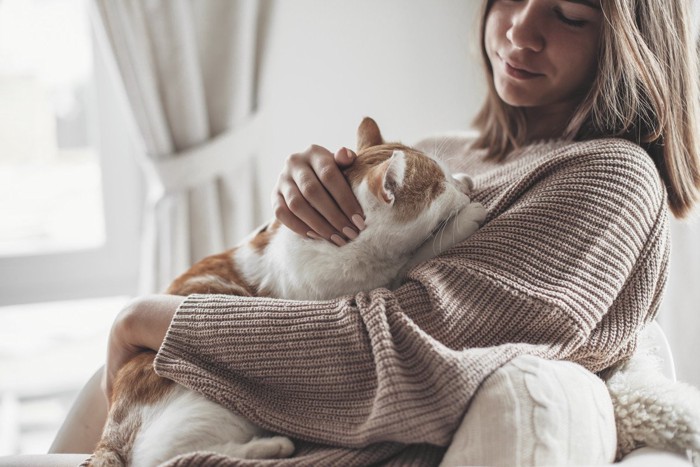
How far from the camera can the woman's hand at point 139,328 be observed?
104 centimetres

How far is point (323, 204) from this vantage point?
1054 millimetres

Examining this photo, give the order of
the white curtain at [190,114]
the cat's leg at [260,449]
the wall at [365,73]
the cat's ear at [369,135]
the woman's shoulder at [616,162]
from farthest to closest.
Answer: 1. the wall at [365,73]
2. the white curtain at [190,114]
3. the cat's ear at [369,135]
4. the woman's shoulder at [616,162]
5. the cat's leg at [260,449]

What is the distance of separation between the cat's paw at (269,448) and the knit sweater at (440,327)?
Answer: 0.02m

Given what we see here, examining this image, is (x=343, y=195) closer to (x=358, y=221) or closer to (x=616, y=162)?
(x=358, y=221)

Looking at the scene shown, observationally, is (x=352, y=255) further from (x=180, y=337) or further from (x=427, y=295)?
(x=180, y=337)

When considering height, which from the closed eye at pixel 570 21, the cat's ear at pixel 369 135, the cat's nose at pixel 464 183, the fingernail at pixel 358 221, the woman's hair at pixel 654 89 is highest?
the closed eye at pixel 570 21

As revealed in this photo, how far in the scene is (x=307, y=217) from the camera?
106cm

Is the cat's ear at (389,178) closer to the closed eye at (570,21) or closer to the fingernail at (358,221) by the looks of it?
the fingernail at (358,221)

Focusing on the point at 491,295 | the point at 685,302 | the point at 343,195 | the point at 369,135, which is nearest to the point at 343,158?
the point at 343,195

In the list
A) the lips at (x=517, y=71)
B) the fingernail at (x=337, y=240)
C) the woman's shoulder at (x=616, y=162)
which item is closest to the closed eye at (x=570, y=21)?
the lips at (x=517, y=71)

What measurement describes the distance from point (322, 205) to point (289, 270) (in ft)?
0.43

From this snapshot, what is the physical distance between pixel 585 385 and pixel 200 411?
0.52 metres

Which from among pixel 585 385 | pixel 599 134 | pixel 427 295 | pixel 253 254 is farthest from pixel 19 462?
pixel 599 134

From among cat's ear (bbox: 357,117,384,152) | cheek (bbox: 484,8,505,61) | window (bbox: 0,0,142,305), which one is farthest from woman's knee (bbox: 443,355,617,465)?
window (bbox: 0,0,142,305)
